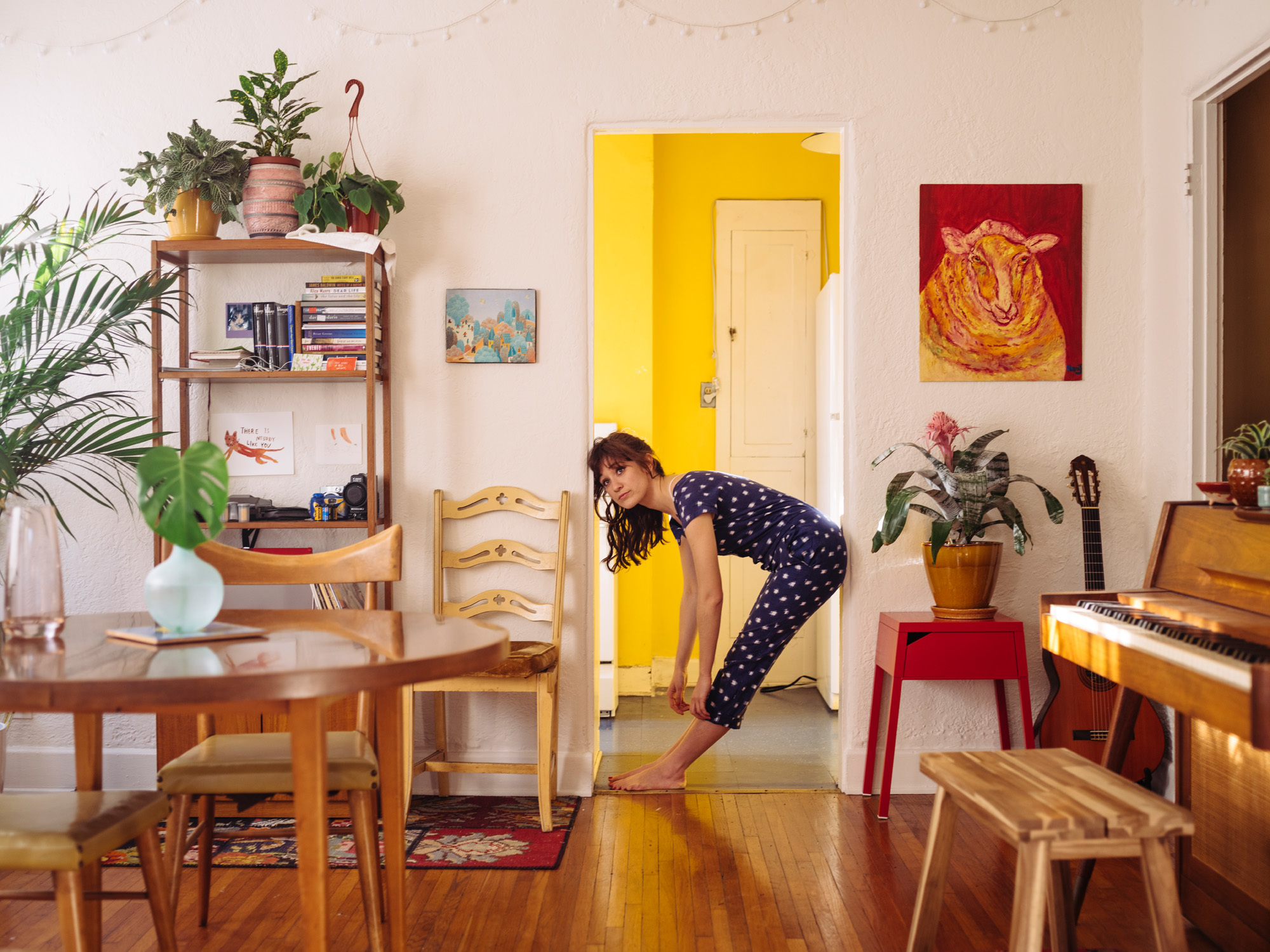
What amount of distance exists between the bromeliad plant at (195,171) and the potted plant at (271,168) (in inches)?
2.3

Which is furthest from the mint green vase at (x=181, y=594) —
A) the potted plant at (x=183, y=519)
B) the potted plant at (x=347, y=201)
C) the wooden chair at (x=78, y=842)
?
the potted plant at (x=347, y=201)

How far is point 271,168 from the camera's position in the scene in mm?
2982

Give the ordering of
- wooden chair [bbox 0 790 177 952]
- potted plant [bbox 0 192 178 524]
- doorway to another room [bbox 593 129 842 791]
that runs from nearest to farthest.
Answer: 1. wooden chair [bbox 0 790 177 952]
2. potted plant [bbox 0 192 178 524]
3. doorway to another room [bbox 593 129 842 791]

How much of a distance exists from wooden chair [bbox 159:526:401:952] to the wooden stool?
1.07 m

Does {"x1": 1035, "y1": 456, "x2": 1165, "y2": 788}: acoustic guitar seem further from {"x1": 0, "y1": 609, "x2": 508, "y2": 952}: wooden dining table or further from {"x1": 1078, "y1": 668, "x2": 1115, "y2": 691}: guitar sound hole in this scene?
{"x1": 0, "y1": 609, "x2": 508, "y2": 952}: wooden dining table

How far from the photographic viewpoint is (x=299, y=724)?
140 centimetres

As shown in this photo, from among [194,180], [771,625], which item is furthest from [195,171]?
[771,625]

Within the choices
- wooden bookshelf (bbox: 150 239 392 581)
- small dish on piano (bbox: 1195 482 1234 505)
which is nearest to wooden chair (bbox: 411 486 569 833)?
wooden bookshelf (bbox: 150 239 392 581)

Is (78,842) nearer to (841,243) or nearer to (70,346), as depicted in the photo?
(70,346)

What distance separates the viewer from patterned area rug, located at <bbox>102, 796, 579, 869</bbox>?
8.36 ft

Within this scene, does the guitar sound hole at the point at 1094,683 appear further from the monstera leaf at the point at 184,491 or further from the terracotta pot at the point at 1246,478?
the monstera leaf at the point at 184,491

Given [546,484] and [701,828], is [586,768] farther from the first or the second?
[546,484]

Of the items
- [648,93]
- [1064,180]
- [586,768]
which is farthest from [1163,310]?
[586,768]

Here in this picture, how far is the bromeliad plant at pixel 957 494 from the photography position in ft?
9.37
